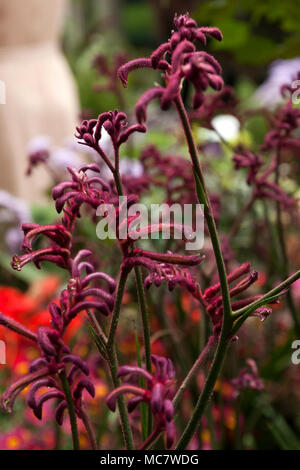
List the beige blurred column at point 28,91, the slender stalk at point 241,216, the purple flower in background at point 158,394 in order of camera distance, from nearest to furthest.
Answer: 1. the purple flower in background at point 158,394
2. the slender stalk at point 241,216
3. the beige blurred column at point 28,91

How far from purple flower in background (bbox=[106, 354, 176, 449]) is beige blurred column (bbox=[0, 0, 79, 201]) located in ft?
5.10

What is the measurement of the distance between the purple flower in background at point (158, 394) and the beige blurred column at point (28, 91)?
5.10 feet

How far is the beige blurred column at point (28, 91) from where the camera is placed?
6.29 feet

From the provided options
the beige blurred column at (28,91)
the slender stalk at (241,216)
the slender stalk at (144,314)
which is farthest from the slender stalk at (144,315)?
the beige blurred column at (28,91)

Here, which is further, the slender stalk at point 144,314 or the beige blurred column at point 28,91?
the beige blurred column at point 28,91

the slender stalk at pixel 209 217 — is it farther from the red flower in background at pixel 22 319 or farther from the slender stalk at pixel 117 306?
the red flower in background at pixel 22 319

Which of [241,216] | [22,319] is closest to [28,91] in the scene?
[22,319]

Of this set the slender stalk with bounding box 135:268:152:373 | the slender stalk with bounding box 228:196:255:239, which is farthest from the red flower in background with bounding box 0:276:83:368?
the slender stalk with bounding box 135:268:152:373

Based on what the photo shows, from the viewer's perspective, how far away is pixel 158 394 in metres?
0.25

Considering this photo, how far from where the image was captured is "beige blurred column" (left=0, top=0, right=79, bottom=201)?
1918mm

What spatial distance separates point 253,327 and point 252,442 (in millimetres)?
299

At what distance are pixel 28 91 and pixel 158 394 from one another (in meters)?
1.82
